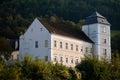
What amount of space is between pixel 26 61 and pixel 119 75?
1404cm

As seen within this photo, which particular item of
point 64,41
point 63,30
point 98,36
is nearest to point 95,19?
point 98,36

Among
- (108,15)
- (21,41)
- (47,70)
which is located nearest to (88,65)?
(47,70)

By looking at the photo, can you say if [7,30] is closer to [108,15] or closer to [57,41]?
[57,41]

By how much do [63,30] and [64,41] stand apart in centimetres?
303

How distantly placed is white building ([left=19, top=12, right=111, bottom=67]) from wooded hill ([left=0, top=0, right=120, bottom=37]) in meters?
47.7

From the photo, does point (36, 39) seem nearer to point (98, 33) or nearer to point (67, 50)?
point (67, 50)

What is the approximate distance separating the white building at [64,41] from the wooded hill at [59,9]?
4770 centimetres

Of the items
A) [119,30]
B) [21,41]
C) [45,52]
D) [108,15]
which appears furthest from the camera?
[108,15]

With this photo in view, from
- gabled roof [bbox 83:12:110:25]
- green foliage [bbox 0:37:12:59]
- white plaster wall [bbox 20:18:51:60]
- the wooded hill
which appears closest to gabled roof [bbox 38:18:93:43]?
white plaster wall [bbox 20:18:51:60]

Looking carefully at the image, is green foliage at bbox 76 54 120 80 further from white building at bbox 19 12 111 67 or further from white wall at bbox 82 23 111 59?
white wall at bbox 82 23 111 59

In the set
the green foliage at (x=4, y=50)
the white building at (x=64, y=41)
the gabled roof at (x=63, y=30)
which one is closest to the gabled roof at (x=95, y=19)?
the white building at (x=64, y=41)

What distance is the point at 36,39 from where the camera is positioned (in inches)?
3059

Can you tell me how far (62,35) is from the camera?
77.5 metres

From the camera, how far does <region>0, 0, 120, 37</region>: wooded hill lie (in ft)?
466
